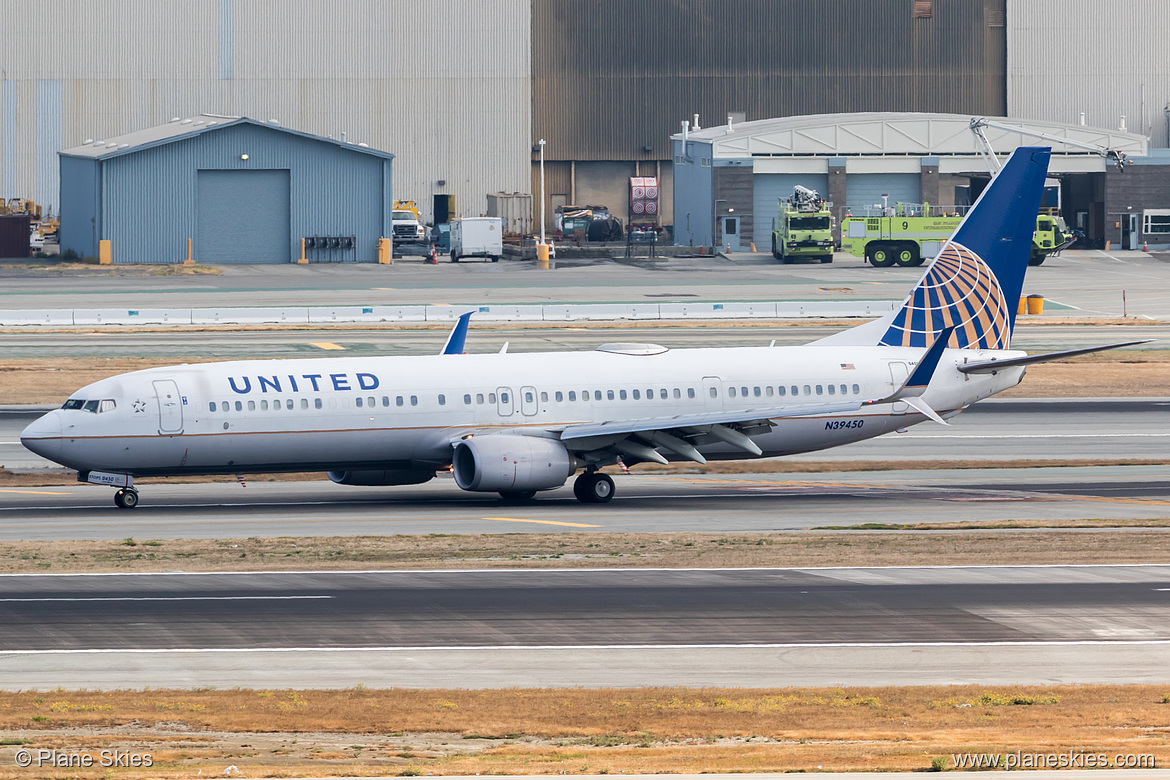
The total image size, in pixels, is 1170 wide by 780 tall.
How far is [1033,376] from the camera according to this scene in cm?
6600

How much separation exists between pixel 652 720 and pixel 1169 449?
34397mm

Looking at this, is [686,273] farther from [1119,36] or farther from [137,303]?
[1119,36]

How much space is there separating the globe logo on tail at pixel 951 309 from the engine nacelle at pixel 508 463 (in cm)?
1137

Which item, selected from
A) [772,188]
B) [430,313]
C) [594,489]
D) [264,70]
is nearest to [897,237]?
[772,188]

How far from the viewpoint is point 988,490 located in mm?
43000

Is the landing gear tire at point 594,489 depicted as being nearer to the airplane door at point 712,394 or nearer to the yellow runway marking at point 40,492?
the airplane door at point 712,394

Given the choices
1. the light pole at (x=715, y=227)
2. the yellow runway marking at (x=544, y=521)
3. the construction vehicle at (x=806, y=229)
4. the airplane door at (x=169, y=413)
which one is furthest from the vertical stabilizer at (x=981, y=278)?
the light pole at (x=715, y=227)

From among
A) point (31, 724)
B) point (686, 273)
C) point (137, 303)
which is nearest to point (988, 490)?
point (31, 724)

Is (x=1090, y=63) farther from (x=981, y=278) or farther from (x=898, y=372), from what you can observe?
(x=898, y=372)

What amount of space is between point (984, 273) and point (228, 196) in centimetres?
8045

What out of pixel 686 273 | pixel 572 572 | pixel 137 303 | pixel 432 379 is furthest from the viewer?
pixel 686 273

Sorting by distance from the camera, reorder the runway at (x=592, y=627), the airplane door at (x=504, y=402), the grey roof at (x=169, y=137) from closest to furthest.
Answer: the runway at (x=592, y=627) → the airplane door at (x=504, y=402) → the grey roof at (x=169, y=137)

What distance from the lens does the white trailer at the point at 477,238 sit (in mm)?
121250

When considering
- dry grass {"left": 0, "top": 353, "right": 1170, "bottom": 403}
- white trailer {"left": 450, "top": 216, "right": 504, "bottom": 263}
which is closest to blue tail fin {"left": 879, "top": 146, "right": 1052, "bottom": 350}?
dry grass {"left": 0, "top": 353, "right": 1170, "bottom": 403}
